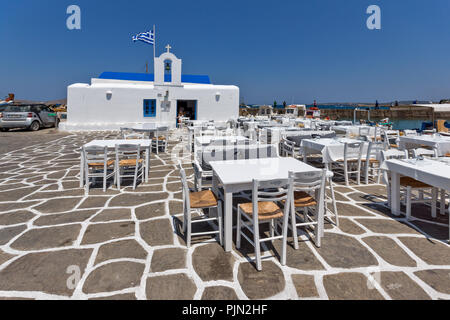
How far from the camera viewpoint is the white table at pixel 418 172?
10.1 feet

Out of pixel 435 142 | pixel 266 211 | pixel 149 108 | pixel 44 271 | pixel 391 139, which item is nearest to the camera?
pixel 44 271

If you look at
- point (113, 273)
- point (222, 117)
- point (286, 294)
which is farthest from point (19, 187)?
point (222, 117)

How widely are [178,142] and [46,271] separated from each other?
Result: 354 inches

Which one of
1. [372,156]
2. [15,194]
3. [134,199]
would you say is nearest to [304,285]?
[134,199]

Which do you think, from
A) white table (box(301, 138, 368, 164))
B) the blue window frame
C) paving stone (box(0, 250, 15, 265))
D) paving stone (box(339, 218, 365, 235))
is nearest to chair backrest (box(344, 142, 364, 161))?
white table (box(301, 138, 368, 164))

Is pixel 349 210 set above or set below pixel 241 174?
below

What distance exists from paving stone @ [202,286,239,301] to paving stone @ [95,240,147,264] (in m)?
0.89

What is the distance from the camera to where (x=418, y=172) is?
335cm

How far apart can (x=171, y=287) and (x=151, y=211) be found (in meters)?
1.86

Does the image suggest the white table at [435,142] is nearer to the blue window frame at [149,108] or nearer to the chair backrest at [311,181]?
the chair backrest at [311,181]

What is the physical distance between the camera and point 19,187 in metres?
5.23

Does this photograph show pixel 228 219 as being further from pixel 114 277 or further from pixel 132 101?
pixel 132 101

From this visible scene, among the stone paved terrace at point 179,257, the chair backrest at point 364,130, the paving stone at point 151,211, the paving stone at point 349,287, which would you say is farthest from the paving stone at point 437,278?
the chair backrest at point 364,130
